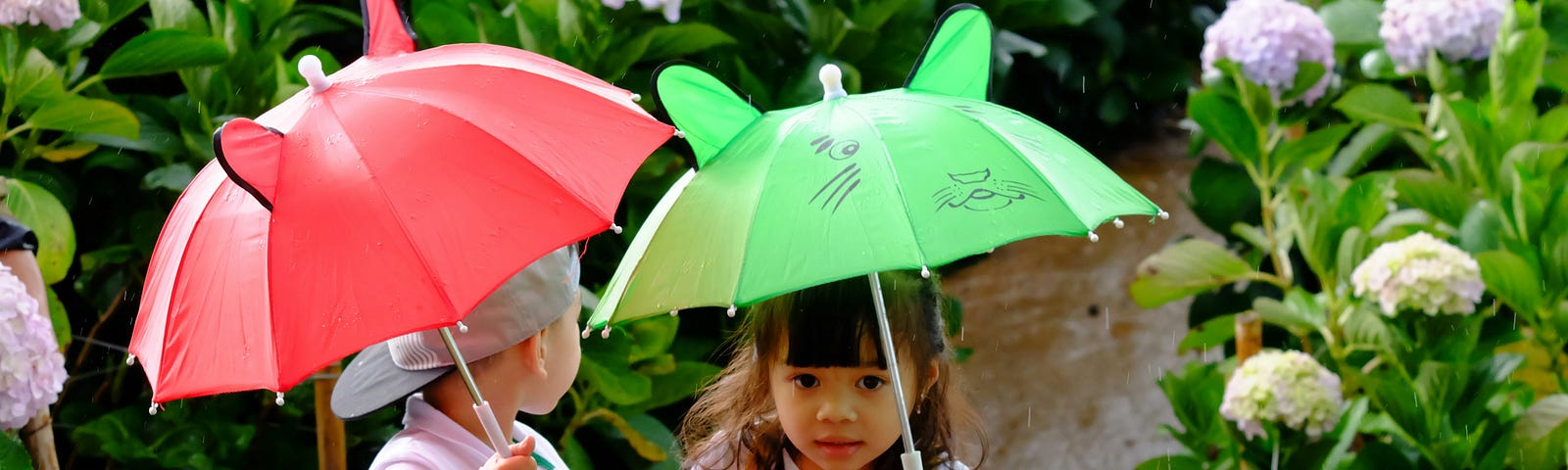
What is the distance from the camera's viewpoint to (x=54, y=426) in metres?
3.01

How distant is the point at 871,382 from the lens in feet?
5.96

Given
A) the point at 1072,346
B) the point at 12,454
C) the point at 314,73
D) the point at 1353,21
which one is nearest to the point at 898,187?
the point at 314,73

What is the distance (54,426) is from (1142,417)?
278 centimetres

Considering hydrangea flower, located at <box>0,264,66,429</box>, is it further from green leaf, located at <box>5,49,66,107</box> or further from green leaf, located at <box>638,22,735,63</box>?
green leaf, located at <box>638,22,735,63</box>

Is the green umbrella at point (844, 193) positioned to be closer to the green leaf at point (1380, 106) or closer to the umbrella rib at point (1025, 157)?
the umbrella rib at point (1025, 157)

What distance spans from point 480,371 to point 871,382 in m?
0.45

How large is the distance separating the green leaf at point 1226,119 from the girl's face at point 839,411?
1860 mm

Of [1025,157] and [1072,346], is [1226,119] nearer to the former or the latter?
[1072,346]

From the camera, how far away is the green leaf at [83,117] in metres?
2.73

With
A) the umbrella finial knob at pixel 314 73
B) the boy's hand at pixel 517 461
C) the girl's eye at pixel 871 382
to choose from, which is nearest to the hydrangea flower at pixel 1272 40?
the girl's eye at pixel 871 382

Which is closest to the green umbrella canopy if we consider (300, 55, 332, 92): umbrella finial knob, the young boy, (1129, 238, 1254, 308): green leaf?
the young boy

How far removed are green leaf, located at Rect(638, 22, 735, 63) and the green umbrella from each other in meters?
1.57

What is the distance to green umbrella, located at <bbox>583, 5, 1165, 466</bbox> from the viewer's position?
1521 millimetres

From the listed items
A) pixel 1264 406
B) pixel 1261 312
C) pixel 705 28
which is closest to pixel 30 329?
pixel 705 28
